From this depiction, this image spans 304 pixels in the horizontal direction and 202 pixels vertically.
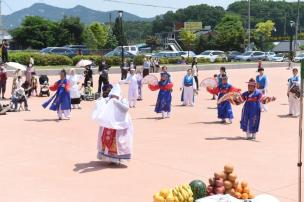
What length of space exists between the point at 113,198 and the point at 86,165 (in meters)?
2.38

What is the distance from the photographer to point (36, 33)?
240ft

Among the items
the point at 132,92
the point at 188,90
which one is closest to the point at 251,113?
the point at 188,90

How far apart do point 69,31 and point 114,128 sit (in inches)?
2669

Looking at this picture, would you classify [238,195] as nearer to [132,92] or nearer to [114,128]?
[114,128]

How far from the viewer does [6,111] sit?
18750 mm

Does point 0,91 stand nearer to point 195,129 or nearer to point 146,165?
point 195,129

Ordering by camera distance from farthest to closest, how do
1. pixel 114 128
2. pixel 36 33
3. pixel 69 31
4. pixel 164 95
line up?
1. pixel 69 31
2. pixel 36 33
3. pixel 164 95
4. pixel 114 128

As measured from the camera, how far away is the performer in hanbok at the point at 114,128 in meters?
10.2

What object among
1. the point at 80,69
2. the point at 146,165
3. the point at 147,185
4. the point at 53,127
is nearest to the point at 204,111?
the point at 53,127

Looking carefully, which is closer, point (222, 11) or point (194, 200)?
point (194, 200)

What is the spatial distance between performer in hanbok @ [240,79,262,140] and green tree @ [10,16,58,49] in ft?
204

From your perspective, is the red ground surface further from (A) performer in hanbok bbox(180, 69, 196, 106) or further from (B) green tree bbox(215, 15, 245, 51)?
(B) green tree bbox(215, 15, 245, 51)

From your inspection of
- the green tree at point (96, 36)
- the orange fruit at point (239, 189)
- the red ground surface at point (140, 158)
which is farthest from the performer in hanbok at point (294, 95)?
the green tree at point (96, 36)

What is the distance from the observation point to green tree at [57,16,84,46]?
75000mm
